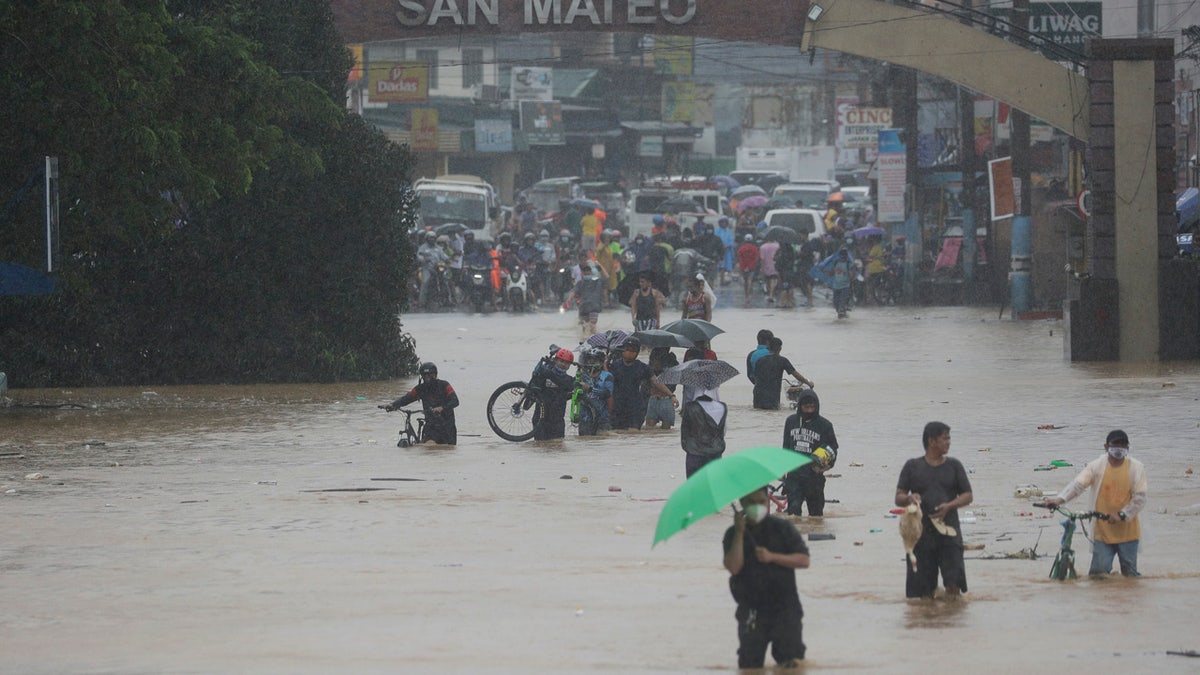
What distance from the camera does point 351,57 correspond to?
93.7ft

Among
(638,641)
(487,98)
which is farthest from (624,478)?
(487,98)

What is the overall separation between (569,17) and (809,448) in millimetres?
18310

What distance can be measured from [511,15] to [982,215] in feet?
56.8

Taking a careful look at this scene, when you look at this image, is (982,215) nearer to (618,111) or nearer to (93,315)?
(93,315)

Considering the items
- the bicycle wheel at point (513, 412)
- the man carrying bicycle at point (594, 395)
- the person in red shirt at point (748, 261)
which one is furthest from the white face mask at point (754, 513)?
the person in red shirt at point (748, 261)

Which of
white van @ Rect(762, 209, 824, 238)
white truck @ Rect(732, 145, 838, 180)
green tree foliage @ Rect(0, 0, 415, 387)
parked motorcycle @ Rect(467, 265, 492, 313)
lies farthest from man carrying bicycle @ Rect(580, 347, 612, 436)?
white truck @ Rect(732, 145, 838, 180)

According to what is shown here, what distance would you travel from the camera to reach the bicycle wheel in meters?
19.8

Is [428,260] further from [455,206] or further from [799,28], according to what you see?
[799,28]

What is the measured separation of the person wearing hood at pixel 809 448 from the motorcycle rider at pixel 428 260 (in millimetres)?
30659

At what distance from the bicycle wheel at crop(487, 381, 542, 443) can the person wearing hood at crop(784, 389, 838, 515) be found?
596cm

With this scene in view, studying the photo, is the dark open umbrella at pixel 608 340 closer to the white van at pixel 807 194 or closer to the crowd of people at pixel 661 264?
the crowd of people at pixel 661 264

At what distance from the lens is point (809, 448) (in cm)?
1395

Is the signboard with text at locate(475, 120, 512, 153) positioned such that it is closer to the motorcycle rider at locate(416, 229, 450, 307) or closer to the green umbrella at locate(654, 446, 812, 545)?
the motorcycle rider at locate(416, 229, 450, 307)

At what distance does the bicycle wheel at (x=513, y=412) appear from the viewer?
19812 mm
